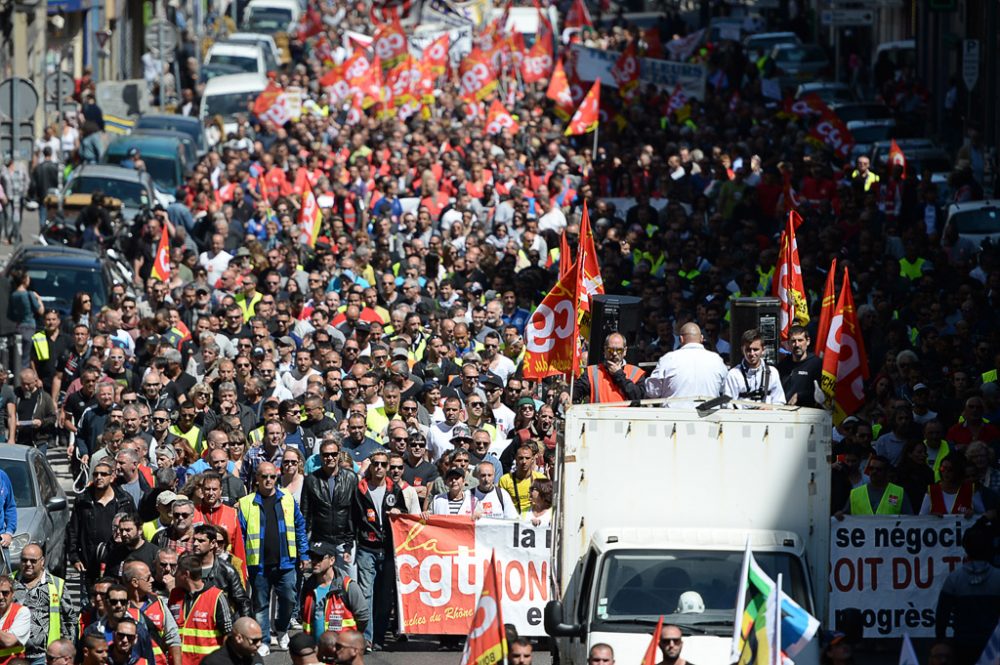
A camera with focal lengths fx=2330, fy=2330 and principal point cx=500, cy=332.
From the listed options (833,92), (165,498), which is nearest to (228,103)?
(833,92)

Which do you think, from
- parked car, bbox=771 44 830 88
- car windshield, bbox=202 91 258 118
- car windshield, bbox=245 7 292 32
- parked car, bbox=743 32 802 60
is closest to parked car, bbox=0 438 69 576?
car windshield, bbox=202 91 258 118

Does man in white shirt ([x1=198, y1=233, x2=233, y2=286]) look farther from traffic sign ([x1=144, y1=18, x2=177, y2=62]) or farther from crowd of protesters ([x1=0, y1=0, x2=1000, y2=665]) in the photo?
traffic sign ([x1=144, y1=18, x2=177, y2=62])

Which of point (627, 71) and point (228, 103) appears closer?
point (627, 71)

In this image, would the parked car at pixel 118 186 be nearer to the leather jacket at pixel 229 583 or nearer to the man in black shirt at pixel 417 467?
the man in black shirt at pixel 417 467

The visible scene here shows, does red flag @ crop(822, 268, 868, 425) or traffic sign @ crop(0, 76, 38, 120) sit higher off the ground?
traffic sign @ crop(0, 76, 38, 120)

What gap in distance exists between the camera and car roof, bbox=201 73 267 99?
147 ft

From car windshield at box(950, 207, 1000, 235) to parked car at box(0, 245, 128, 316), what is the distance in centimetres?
983

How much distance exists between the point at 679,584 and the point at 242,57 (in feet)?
129

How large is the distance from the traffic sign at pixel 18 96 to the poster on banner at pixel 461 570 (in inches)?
511

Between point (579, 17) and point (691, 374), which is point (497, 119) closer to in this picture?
point (579, 17)

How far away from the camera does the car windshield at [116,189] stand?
104ft

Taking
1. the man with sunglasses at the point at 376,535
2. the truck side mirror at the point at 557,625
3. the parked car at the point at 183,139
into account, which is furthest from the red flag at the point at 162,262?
the truck side mirror at the point at 557,625

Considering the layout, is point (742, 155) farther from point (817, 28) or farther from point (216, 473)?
point (817, 28)

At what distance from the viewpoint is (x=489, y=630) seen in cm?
1116
